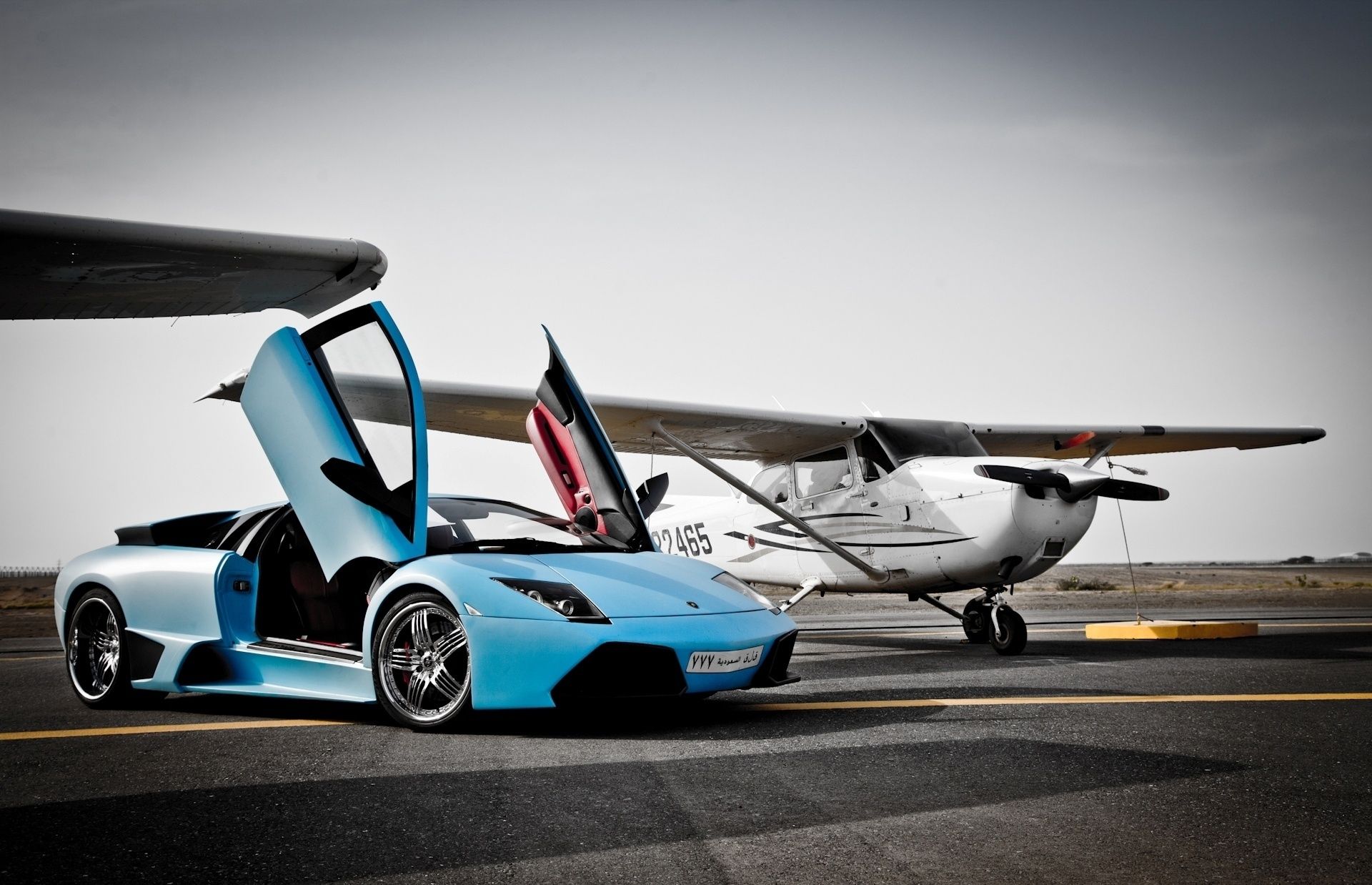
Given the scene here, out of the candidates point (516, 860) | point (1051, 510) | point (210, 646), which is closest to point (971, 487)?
point (1051, 510)

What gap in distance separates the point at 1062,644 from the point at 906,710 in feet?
19.0

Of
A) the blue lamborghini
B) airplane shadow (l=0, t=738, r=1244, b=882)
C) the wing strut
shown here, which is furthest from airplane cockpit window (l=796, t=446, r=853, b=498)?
airplane shadow (l=0, t=738, r=1244, b=882)

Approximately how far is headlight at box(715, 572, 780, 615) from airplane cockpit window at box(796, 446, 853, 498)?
598cm

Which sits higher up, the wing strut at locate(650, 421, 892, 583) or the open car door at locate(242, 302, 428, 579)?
the open car door at locate(242, 302, 428, 579)

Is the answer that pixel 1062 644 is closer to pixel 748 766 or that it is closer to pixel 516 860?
pixel 748 766

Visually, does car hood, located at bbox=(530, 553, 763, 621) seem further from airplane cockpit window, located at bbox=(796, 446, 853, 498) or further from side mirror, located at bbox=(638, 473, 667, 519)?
airplane cockpit window, located at bbox=(796, 446, 853, 498)

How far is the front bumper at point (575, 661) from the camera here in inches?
181

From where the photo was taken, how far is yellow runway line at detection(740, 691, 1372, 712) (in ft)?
17.9

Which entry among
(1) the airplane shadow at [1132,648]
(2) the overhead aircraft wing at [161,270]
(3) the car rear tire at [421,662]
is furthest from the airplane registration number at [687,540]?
(2) the overhead aircraft wing at [161,270]

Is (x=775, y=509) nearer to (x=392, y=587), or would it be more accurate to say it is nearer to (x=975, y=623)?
(x=975, y=623)

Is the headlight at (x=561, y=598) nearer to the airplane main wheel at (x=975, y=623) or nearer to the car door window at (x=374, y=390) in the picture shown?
the car door window at (x=374, y=390)

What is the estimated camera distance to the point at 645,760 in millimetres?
3992

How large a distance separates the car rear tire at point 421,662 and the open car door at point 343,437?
0.42m

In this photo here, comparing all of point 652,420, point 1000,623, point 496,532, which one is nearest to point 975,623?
point 1000,623
